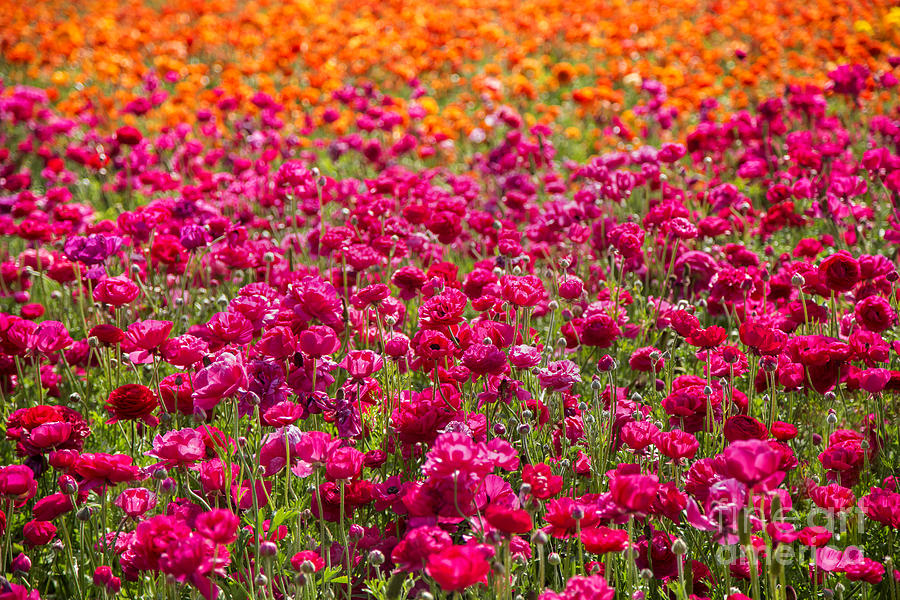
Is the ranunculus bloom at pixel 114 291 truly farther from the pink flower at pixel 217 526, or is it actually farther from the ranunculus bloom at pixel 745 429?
the ranunculus bloom at pixel 745 429

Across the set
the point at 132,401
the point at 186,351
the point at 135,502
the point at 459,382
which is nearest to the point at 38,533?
the point at 135,502

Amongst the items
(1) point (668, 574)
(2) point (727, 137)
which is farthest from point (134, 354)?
(2) point (727, 137)

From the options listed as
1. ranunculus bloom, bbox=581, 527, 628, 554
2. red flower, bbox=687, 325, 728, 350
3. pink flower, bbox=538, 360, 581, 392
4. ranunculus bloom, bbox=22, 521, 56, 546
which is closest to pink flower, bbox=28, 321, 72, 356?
ranunculus bloom, bbox=22, 521, 56, 546

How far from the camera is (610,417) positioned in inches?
91.6

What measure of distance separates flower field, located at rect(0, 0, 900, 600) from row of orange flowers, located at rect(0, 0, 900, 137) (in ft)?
3.26

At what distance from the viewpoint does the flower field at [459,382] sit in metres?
1.85

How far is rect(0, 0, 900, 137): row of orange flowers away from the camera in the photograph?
6.95 m

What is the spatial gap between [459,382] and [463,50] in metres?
6.71

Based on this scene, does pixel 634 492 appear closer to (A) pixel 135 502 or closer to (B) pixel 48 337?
(A) pixel 135 502

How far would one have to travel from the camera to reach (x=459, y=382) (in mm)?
2369

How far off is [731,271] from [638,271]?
36.2 inches

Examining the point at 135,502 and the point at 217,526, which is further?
the point at 135,502

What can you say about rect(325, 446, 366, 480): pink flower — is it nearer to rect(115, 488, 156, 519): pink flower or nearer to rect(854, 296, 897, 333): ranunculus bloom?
rect(115, 488, 156, 519): pink flower

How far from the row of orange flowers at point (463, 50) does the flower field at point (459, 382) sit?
3.26 ft
